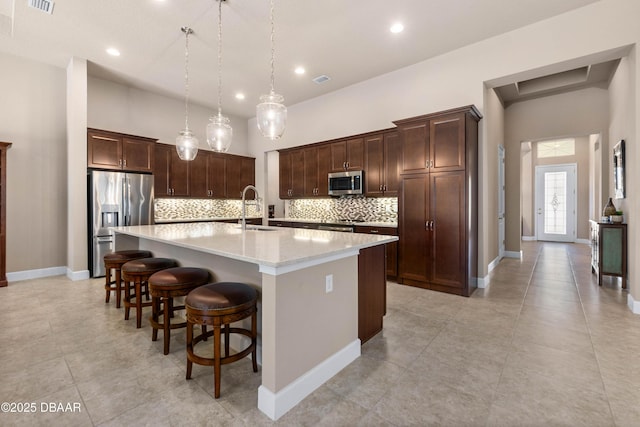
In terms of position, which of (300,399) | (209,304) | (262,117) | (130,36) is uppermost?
(130,36)

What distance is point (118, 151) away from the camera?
16.7 feet

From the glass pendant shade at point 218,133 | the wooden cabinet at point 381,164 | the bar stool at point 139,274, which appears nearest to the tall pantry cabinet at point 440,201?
the wooden cabinet at point 381,164

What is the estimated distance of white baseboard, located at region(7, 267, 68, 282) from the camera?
15.2 ft

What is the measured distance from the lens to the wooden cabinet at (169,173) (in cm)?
585

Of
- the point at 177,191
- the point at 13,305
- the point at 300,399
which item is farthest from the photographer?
Answer: the point at 177,191

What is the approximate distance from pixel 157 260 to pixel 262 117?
6.04ft

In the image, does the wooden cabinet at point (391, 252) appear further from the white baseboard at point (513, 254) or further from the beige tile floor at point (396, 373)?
the white baseboard at point (513, 254)

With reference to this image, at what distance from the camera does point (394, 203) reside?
534 cm

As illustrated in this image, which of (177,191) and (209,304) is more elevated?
(177,191)

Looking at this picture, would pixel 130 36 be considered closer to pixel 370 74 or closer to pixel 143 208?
pixel 143 208

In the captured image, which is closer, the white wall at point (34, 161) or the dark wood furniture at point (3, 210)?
the dark wood furniture at point (3, 210)

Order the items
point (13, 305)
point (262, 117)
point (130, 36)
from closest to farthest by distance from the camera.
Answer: point (262, 117)
point (13, 305)
point (130, 36)

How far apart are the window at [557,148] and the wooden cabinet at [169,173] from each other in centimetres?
1025

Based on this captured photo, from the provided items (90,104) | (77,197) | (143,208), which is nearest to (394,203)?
(143,208)
